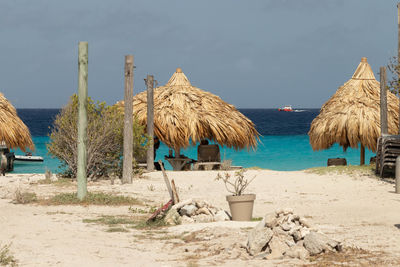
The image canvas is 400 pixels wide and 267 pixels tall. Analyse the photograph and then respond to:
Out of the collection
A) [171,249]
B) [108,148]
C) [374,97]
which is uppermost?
[374,97]

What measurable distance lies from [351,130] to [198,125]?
5012mm

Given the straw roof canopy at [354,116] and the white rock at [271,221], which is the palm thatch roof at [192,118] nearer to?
the straw roof canopy at [354,116]

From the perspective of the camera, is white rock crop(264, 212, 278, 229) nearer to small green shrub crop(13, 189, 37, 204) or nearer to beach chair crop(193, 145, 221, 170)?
small green shrub crop(13, 189, 37, 204)

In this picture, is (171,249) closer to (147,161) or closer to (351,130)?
(147,161)

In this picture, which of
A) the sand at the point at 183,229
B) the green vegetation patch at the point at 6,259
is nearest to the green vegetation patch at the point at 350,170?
the sand at the point at 183,229

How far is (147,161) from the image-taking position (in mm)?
18125

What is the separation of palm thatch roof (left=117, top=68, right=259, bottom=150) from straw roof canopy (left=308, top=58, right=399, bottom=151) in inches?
93.8

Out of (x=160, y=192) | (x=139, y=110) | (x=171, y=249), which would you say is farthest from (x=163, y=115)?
(x=171, y=249)

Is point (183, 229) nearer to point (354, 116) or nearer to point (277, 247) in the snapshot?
point (277, 247)

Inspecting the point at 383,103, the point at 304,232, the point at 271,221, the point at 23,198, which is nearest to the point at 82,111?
the point at 23,198

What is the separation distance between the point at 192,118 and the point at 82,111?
714 centimetres

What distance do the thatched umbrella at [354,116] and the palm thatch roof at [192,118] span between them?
7.86 ft

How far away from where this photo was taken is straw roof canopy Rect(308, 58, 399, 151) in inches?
787

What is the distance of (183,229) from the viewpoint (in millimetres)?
9180
